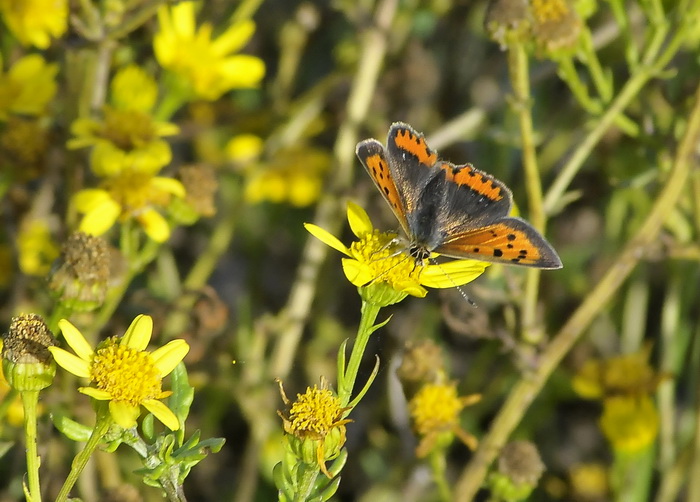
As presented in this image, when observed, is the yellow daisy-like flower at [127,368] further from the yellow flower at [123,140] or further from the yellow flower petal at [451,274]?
the yellow flower at [123,140]

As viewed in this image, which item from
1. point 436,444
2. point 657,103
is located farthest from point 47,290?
point 657,103

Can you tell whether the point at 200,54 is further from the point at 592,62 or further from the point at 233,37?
the point at 592,62

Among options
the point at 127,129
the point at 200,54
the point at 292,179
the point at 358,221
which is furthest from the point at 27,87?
the point at 358,221

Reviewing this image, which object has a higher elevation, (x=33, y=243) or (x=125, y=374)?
(x=125, y=374)

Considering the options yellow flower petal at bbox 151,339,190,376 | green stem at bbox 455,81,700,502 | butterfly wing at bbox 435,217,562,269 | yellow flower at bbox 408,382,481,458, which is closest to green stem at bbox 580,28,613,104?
green stem at bbox 455,81,700,502

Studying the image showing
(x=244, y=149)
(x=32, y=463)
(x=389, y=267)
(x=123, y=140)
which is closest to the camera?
(x=32, y=463)

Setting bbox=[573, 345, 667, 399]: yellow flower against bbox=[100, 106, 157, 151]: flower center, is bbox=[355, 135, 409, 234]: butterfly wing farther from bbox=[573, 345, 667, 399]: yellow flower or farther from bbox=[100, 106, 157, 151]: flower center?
bbox=[573, 345, 667, 399]: yellow flower

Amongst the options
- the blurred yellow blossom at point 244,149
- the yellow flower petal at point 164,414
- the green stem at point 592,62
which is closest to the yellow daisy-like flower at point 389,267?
the yellow flower petal at point 164,414
